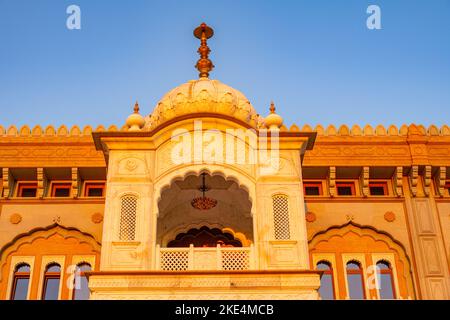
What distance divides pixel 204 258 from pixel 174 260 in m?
0.43

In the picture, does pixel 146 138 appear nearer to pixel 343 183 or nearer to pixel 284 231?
pixel 284 231

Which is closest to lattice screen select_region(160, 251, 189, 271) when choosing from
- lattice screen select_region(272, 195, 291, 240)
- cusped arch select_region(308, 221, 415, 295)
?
lattice screen select_region(272, 195, 291, 240)

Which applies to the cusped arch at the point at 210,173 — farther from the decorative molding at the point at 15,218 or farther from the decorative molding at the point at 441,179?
the decorative molding at the point at 441,179

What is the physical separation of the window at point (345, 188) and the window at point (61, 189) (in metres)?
4.91

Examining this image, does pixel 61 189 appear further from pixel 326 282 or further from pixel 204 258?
pixel 326 282

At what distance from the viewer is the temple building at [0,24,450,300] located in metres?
9.64

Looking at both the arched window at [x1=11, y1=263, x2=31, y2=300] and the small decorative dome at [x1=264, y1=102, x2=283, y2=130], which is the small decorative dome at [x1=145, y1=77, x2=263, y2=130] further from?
the arched window at [x1=11, y1=263, x2=31, y2=300]

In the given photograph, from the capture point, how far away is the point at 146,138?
10680 mm

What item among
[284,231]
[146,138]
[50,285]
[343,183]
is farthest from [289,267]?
[50,285]

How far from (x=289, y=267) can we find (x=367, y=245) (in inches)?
123

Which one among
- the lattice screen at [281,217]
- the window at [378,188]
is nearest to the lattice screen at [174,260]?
the lattice screen at [281,217]

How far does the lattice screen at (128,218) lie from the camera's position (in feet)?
32.5
